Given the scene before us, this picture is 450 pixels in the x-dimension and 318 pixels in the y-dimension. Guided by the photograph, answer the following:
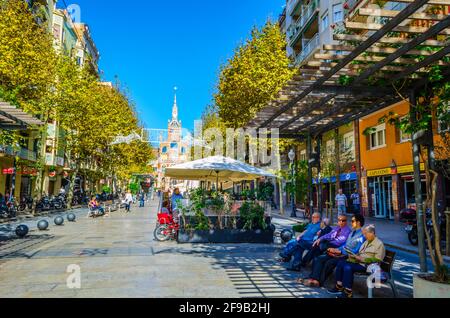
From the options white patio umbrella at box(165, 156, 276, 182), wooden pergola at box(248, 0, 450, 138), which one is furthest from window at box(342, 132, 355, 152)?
wooden pergola at box(248, 0, 450, 138)

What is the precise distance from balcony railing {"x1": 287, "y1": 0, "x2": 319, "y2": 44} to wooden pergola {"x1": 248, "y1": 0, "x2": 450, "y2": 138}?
25723mm

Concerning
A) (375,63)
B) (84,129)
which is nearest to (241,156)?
(84,129)

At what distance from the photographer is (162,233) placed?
11.9 m

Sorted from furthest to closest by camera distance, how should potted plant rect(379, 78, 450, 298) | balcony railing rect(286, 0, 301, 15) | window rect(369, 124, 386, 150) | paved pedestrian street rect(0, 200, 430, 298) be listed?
balcony railing rect(286, 0, 301, 15) → window rect(369, 124, 386, 150) → paved pedestrian street rect(0, 200, 430, 298) → potted plant rect(379, 78, 450, 298)

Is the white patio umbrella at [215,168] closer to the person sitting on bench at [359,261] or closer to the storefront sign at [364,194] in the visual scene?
the person sitting on bench at [359,261]

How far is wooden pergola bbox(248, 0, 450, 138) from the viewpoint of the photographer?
4.72 m

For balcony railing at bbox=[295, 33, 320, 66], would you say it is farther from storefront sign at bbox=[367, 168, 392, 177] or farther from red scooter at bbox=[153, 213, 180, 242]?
red scooter at bbox=[153, 213, 180, 242]

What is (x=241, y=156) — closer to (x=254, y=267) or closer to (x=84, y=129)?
(x=84, y=129)

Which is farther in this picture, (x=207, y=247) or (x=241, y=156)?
(x=241, y=156)

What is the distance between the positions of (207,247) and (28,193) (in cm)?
2946

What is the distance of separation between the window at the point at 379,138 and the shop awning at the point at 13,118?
18632 mm

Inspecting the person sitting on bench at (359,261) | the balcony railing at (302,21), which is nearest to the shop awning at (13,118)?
the person sitting on bench at (359,261)

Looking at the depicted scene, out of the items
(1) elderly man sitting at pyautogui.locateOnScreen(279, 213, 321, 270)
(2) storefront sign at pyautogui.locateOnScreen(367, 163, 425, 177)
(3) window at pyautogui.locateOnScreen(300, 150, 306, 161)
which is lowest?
(1) elderly man sitting at pyautogui.locateOnScreen(279, 213, 321, 270)
